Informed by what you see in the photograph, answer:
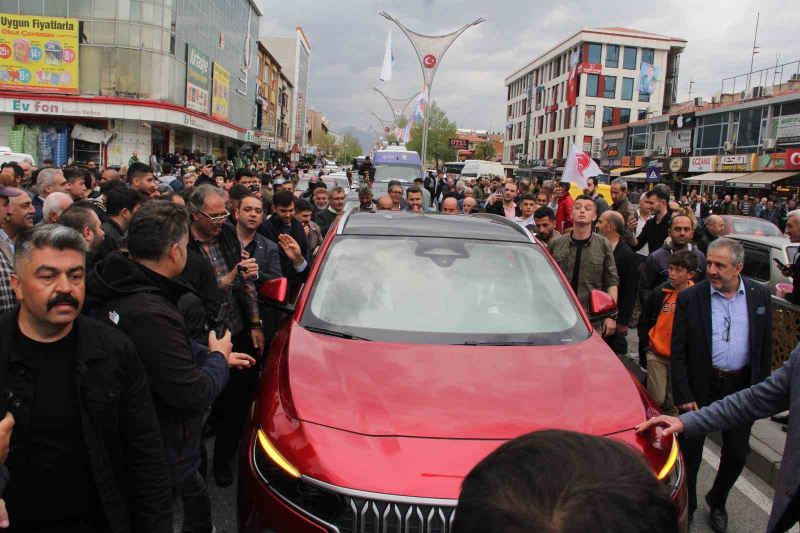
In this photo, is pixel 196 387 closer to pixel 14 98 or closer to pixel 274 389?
pixel 274 389

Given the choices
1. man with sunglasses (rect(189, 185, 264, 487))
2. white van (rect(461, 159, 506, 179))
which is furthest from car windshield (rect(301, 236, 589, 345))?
white van (rect(461, 159, 506, 179))

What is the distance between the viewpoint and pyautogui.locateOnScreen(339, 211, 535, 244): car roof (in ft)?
13.8

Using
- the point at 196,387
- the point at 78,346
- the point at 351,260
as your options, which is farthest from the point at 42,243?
the point at 351,260

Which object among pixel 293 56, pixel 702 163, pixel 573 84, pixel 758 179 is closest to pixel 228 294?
pixel 758 179

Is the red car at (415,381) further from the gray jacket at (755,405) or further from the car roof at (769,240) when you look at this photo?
the car roof at (769,240)

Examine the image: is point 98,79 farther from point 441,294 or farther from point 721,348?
point 721,348

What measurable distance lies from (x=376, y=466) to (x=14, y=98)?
38.2 meters

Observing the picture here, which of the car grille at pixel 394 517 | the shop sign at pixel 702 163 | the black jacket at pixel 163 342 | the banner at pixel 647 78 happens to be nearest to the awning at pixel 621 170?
the shop sign at pixel 702 163

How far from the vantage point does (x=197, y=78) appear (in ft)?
137

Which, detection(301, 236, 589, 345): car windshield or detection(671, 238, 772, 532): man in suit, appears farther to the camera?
detection(671, 238, 772, 532): man in suit

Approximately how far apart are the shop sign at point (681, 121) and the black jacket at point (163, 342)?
47172mm

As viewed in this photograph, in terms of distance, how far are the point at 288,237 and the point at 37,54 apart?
35.4 meters

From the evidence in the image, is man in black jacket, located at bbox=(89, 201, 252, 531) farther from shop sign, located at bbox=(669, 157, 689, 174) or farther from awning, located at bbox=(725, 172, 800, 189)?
shop sign, located at bbox=(669, 157, 689, 174)

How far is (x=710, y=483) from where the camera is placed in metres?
4.63
